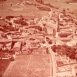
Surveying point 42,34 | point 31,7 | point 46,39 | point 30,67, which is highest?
point 31,7

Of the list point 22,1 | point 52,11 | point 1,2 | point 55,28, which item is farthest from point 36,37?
point 1,2

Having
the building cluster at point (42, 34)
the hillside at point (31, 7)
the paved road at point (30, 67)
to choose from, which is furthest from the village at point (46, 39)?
the hillside at point (31, 7)

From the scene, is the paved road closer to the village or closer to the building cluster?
the village

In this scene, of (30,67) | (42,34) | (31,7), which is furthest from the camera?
(31,7)

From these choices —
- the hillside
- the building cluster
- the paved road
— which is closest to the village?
the building cluster

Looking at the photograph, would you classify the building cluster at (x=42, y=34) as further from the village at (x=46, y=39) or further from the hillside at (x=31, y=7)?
the hillside at (x=31, y=7)

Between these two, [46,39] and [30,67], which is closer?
[30,67]

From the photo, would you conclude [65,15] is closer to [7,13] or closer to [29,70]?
[7,13]

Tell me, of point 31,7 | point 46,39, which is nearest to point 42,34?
point 46,39

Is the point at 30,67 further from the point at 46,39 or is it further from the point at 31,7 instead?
the point at 31,7
